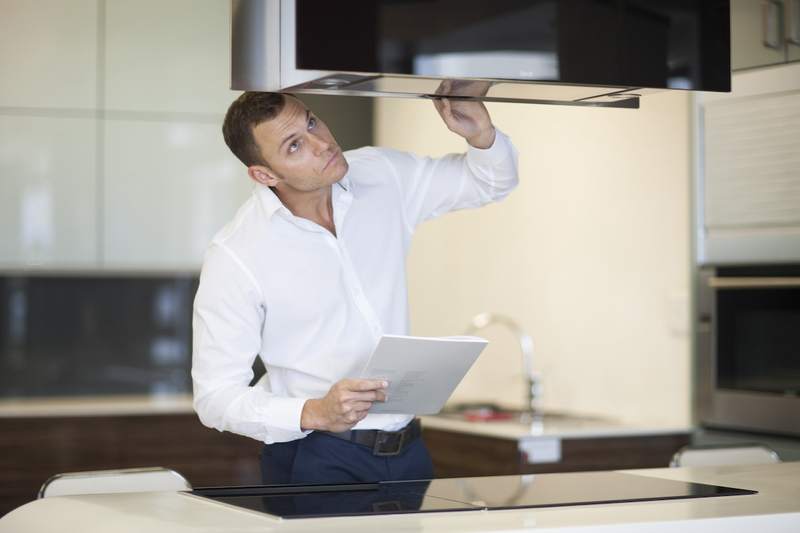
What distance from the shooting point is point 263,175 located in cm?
224

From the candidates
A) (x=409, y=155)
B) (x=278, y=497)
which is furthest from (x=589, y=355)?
(x=278, y=497)

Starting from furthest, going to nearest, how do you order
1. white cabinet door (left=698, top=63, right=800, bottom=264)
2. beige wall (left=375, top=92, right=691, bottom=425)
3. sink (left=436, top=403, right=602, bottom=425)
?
sink (left=436, top=403, right=602, bottom=425) < beige wall (left=375, top=92, right=691, bottom=425) < white cabinet door (left=698, top=63, right=800, bottom=264)

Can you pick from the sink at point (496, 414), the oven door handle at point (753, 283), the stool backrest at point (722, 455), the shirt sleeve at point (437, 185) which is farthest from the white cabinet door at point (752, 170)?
the shirt sleeve at point (437, 185)

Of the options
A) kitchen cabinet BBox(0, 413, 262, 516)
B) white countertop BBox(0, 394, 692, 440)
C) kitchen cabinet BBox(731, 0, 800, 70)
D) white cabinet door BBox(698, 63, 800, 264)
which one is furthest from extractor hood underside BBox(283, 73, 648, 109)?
kitchen cabinet BBox(0, 413, 262, 516)

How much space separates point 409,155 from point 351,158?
122mm

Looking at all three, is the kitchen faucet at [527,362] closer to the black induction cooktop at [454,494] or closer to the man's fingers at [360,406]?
the black induction cooktop at [454,494]

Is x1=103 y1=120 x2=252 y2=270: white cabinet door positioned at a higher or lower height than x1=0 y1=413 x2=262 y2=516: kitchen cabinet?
higher

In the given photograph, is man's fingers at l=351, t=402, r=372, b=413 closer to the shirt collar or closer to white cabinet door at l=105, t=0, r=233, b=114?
the shirt collar

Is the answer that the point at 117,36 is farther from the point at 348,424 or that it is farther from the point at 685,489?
the point at 685,489

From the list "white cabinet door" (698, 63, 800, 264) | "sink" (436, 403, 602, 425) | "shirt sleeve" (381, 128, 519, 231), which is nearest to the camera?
"shirt sleeve" (381, 128, 519, 231)

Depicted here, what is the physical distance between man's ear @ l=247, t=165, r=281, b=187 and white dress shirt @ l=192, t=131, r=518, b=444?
38mm

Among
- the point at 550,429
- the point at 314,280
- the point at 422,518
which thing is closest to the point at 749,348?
the point at 550,429

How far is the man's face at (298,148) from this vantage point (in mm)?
2172

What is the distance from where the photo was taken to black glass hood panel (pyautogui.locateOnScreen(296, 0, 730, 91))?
181 centimetres
